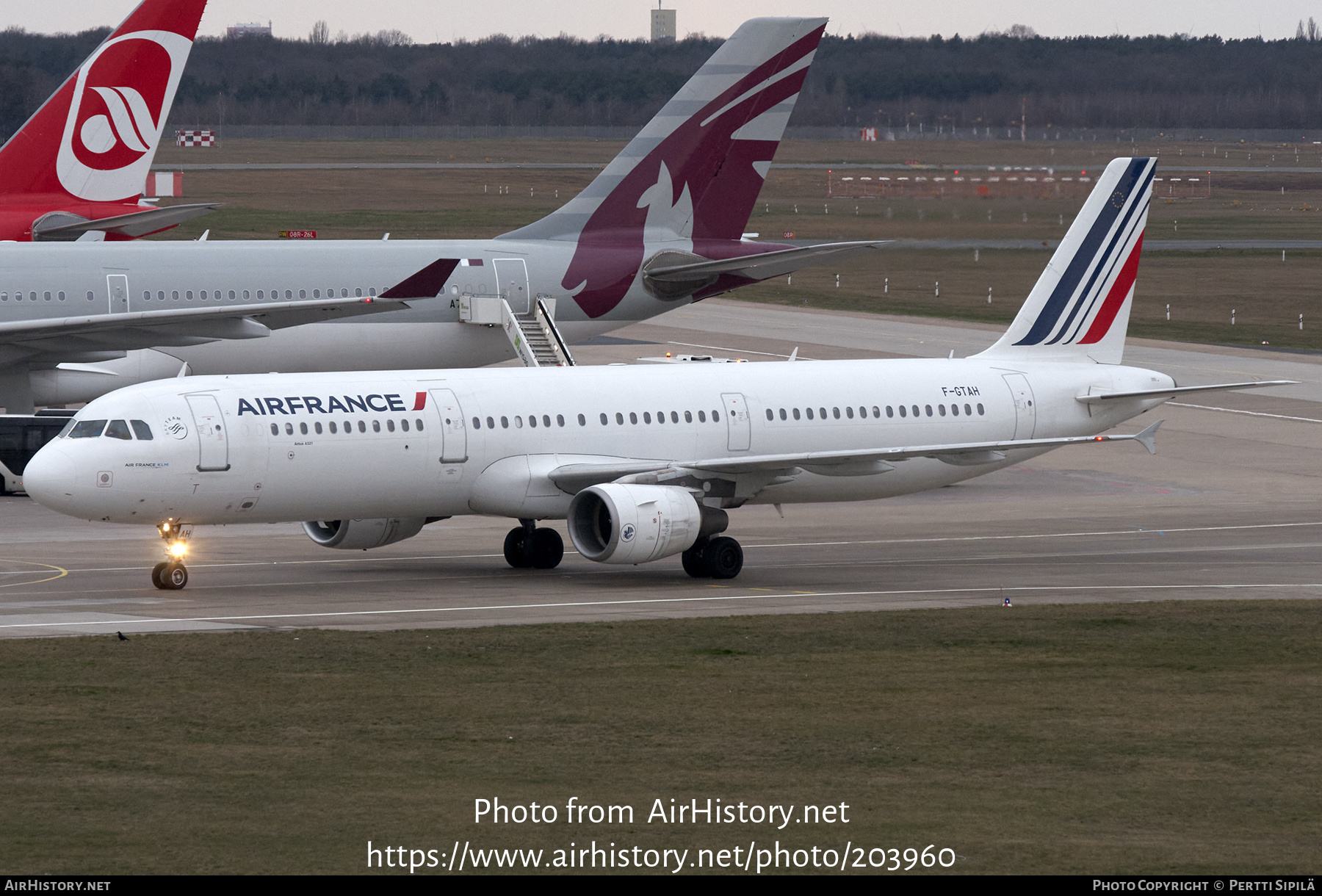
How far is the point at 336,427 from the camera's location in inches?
1384

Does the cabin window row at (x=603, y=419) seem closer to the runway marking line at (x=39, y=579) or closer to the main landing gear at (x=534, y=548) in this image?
the main landing gear at (x=534, y=548)

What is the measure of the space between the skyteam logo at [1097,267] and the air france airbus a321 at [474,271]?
7.02 metres

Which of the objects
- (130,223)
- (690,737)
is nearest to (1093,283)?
(690,737)

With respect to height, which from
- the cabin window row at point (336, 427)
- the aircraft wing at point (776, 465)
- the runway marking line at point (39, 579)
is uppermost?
the cabin window row at point (336, 427)

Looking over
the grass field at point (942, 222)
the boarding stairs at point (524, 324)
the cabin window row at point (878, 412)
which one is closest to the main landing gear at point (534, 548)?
the cabin window row at point (878, 412)

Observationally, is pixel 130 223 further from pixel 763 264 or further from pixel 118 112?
pixel 763 264

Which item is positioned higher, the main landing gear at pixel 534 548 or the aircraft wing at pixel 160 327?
the aircraft wing at pixel 160 327

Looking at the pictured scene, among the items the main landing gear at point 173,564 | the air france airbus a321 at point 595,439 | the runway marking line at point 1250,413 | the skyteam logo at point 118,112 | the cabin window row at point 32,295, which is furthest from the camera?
the runway marking line at point 1250,413

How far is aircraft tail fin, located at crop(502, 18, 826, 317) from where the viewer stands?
5369 cm

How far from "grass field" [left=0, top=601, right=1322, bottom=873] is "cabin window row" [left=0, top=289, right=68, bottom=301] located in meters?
23.0

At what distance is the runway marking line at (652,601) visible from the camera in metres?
31.3

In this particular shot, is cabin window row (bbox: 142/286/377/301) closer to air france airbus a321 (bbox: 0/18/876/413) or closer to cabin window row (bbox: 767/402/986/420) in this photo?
air france airbus a321 (bbox: 0/18/876/413)

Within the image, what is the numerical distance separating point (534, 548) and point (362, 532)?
3.29 meters

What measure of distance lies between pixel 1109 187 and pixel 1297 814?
27.3 m
